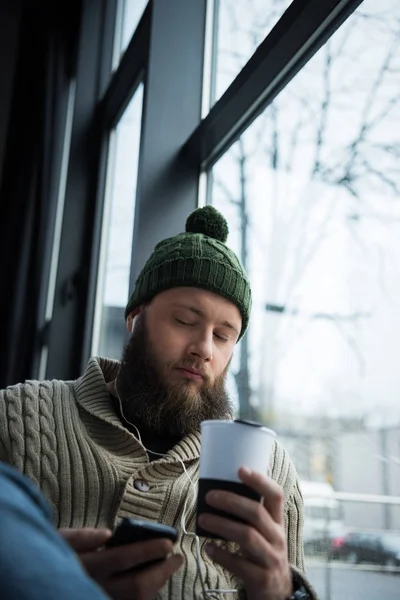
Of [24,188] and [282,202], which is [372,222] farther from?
[24,188]

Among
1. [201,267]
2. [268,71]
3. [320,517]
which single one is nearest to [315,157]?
[268,71]

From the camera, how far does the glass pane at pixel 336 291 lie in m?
1.38

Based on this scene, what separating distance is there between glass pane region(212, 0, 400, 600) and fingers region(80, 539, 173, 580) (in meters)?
0.62

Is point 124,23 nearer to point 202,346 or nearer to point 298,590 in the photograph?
point 202,346

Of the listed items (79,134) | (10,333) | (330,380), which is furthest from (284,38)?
(10,333)

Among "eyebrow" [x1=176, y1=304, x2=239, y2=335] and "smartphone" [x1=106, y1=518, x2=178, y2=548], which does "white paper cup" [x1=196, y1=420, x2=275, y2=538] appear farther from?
"eyebrow" [x1=176, y1=304, x2=239, y2=335]

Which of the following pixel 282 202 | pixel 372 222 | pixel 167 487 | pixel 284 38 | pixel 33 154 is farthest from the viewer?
pixel 33 154

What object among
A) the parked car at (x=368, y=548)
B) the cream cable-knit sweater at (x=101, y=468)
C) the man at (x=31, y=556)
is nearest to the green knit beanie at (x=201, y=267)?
the cream cable-knit sweater at (x=101, y=468)

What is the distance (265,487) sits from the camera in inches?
35.4

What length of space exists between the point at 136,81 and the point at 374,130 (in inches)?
63.5

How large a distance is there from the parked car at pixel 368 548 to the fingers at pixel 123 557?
0.62m

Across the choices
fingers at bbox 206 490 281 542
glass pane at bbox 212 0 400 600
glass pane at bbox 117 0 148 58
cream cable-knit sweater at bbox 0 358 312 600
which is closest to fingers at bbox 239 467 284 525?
fingers at bbox 206 490 281 542

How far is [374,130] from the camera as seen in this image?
1.47 m

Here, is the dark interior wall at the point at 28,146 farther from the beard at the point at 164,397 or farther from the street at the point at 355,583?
the street at the point at 355,583
